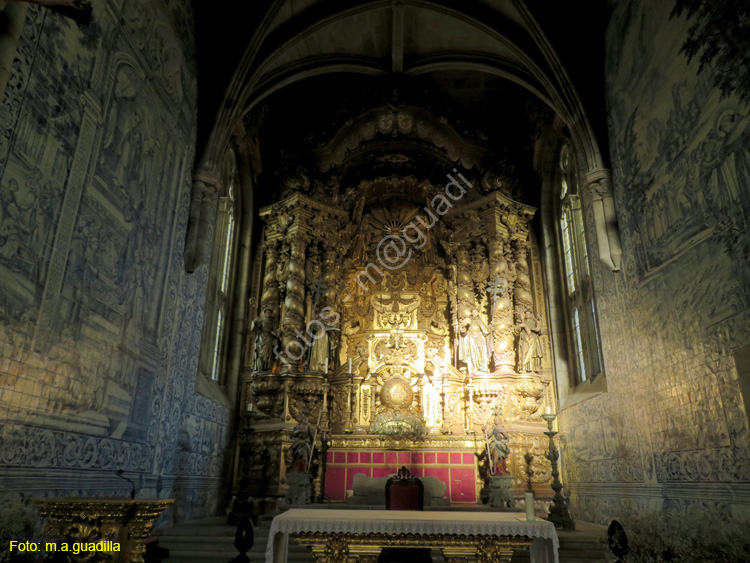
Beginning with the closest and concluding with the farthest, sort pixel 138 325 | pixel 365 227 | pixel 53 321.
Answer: pixel 53 321
pixel 138 325
pixel 365 227

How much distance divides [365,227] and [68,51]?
36.4ft

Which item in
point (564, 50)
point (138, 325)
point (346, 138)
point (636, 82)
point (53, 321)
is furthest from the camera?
Result: point (346, 138)

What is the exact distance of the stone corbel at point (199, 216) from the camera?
9.98 m

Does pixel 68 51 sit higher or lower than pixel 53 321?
higher

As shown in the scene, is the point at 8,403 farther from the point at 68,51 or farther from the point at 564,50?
the point at 564,50

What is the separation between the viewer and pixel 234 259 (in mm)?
15297

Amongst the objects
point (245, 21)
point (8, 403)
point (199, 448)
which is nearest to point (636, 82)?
point (245, 21)

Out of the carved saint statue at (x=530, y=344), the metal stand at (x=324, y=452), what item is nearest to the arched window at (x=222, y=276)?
the metal stand at (x=324, y=452)

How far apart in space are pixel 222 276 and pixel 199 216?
4.47 meters

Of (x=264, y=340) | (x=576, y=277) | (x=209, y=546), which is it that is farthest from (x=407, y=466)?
(x=576, y=277)

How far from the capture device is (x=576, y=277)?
13.8 metres

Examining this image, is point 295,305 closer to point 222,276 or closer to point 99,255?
point 222,276

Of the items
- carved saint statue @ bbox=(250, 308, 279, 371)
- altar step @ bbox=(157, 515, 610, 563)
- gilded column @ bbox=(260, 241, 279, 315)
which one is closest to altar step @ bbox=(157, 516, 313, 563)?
altar step @ bbox=(157, 515, 610, 563)

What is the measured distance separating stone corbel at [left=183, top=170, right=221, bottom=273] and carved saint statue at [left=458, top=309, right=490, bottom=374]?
23.9 ft
